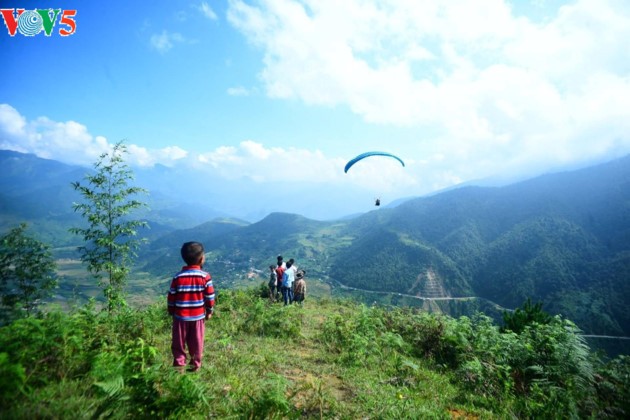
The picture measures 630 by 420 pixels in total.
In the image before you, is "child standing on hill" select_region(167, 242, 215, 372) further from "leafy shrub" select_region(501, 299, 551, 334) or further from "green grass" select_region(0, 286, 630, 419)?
"leafy shrub" select_region(501, 299, 551, 334)

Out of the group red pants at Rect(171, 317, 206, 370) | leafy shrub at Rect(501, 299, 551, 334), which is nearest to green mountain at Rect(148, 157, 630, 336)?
leafy shrub at Rect(501, 299, 551, 334)

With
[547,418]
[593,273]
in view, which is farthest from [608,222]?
[547,418]

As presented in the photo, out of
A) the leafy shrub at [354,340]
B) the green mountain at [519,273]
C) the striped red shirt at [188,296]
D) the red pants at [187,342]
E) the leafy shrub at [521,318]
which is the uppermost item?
the striped red shirt at [188,296]

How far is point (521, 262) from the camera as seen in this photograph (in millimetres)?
164875

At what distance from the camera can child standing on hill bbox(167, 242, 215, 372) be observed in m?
5.63

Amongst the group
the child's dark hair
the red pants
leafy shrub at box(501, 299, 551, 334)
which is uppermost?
the child's dark hair

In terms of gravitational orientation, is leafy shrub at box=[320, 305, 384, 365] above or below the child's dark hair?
below

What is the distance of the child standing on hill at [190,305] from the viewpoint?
563cm

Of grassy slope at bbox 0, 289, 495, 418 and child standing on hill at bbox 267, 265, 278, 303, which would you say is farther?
child standing on hill at bbox 267, 265, 278, 303

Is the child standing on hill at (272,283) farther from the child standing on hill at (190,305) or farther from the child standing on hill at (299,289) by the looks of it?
the child standing on hill at (190,305)

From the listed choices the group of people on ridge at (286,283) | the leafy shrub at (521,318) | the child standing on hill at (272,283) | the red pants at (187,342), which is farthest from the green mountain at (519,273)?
the red pants at (187,342)

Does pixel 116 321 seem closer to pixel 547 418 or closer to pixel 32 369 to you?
pixel 32 369

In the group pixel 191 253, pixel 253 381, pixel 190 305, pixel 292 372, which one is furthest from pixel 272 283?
pixel 191 253

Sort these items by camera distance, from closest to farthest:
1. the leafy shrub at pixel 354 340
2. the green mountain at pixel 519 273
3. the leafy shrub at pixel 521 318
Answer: the leafy shrub at pixel 354 340 → the leafy shrub at pixel 521 318 → the green mountain at pixel 519 273
